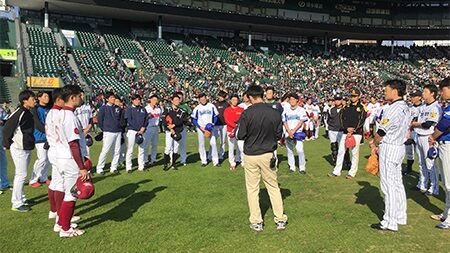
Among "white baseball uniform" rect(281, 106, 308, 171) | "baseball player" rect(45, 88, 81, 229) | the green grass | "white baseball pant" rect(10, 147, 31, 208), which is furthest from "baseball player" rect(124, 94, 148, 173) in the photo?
"baseball player" rect(45, 88, 81, 229)

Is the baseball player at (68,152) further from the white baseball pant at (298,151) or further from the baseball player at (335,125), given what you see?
the baseball player at (335,125)

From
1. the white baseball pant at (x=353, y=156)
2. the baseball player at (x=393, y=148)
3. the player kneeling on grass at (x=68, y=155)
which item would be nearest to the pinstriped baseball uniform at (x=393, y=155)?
the baseball player at (x=393, y=148)

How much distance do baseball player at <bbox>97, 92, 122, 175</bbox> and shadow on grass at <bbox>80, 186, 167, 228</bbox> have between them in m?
2.60

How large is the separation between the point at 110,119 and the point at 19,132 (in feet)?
10.8

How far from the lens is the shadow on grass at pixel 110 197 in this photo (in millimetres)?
7464

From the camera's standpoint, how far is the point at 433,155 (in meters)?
6.69

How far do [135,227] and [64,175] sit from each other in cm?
148

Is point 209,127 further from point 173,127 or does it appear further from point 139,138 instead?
point 139,138

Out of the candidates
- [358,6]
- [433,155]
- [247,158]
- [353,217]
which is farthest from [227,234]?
[358,6]

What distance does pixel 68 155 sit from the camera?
5734mm

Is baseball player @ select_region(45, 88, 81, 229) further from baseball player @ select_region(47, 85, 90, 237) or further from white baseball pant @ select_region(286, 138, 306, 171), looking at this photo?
white baseball pant @ select_region(286, 138, 306, 171)

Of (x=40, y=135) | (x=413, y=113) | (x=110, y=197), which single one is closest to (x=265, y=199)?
(x=110, y=197)

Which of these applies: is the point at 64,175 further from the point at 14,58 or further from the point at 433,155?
the point at 14,58

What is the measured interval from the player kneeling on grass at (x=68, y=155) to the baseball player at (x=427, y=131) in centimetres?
665
